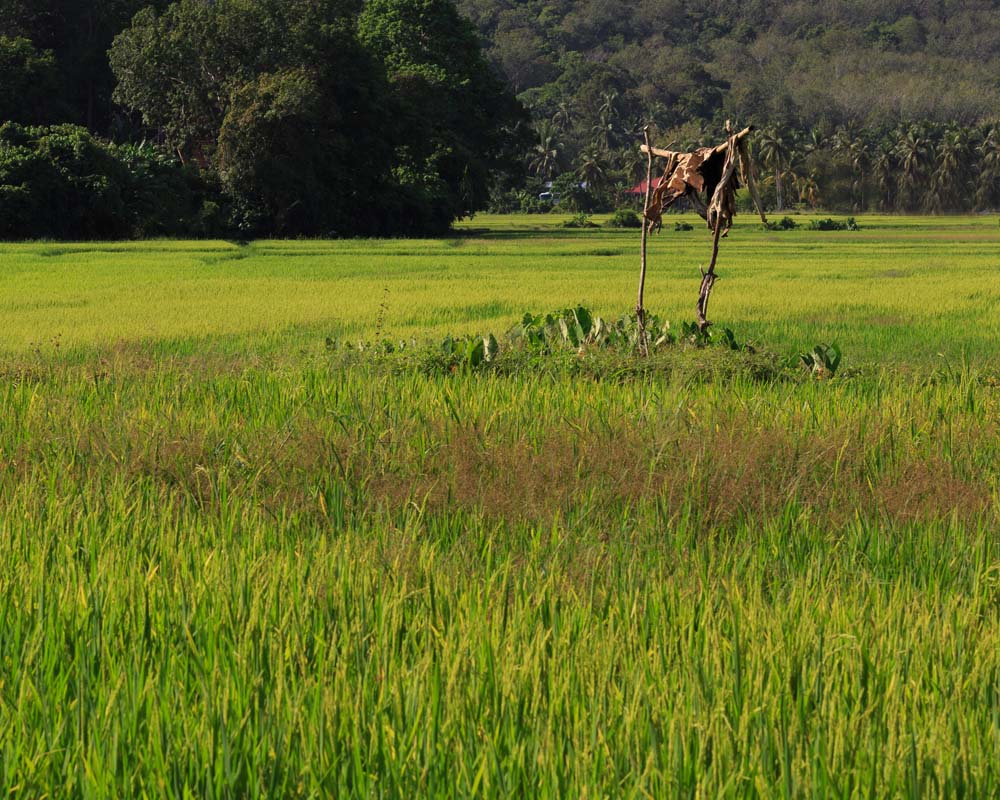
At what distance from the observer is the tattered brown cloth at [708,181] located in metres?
7.43

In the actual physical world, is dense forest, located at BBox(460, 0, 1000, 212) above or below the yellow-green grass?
above

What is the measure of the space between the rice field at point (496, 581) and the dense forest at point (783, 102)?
5015 centimetres

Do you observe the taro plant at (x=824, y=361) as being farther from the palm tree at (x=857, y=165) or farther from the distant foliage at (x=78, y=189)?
the palm tree at (x=857, y=165)

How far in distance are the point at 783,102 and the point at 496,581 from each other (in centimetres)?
13875

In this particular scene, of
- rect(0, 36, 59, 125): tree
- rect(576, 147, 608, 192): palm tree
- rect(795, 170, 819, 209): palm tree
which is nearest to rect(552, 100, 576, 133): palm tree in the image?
rect(576, 147, 608, 192): palm tree

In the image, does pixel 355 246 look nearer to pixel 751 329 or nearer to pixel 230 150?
pixel 230 150

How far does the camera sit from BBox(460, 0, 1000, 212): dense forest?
88.2 meters

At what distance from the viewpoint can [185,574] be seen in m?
3.16

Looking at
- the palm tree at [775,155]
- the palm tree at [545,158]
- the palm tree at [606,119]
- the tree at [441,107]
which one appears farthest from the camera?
the palm tree at [606,119]

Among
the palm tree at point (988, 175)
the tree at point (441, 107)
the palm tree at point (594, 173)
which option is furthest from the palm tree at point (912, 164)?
the tree at point (441, 107)

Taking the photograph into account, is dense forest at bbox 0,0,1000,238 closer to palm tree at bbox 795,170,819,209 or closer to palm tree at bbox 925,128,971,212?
palm tree at bbox 795,170,819,209

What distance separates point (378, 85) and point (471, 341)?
3555 cm

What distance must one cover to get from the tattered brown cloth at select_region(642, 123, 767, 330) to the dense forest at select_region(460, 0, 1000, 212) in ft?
158

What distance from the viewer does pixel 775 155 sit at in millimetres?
86750
